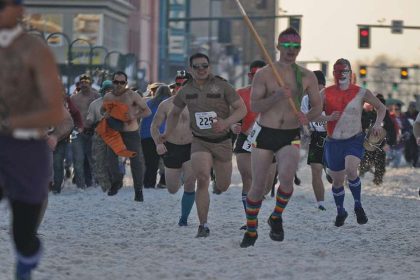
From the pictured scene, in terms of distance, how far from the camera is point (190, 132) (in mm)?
14469

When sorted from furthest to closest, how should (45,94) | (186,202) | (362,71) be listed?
(362,71), (186,202), (45,94)

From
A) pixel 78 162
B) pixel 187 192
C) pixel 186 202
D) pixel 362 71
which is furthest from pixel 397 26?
pixel 187 192

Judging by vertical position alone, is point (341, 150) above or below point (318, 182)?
above

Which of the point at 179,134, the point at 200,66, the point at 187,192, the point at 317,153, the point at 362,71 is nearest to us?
the point at 200,66

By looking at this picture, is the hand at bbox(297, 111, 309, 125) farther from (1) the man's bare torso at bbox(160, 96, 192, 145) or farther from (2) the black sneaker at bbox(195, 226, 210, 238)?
(1) the man's bare torso at bbox(160, 96, 192, 145)

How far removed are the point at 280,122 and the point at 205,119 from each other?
1.34 metres

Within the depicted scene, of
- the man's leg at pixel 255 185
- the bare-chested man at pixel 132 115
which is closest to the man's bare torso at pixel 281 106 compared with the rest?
the man's leg at pixel 255 185

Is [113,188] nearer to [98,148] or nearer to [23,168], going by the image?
[98,148]

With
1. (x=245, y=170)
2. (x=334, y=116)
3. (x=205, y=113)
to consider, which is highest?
(x=205, y=113)

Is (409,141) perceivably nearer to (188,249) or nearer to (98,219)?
(98,219)

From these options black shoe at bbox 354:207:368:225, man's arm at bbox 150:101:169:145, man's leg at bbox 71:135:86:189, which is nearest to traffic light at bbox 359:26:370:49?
man's leg at bbox 71:135:86:189

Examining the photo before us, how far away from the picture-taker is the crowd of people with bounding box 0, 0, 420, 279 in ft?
23.7

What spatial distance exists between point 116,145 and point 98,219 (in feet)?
12.6

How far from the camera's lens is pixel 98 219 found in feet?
50.5
